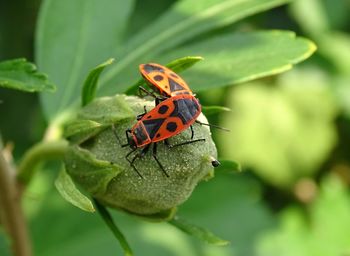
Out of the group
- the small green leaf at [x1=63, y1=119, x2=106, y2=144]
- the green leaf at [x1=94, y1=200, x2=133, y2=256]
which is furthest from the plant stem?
the green leaf at [x1=94, y1=200, x2=133, y2=256]

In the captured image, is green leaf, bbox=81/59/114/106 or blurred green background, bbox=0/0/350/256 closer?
green leaf, bbox=81/59/114/106

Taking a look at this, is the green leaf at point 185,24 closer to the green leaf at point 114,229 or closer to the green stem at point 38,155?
the green stem at point 38,155

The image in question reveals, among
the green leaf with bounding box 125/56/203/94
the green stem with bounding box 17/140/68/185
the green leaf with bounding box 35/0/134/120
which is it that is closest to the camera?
the green leaf with bounding box 125/56/203/94

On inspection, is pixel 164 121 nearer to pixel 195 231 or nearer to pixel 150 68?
pixel 150 68

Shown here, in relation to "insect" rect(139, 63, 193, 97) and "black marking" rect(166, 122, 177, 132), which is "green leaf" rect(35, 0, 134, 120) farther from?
"black marking" rect(166, 122, 177, 132)

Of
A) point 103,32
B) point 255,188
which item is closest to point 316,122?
point 255,188

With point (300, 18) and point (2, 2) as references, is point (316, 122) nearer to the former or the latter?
point (300, 18)

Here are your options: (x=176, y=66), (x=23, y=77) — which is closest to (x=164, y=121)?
(x=176, y=66)

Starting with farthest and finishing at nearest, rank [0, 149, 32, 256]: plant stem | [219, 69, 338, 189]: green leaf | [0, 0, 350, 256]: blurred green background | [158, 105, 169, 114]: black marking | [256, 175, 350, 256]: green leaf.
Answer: [219, 69, 338, 189]: green leaf → [256, 175, 350, 256]: green leaf → [0, 0, 350, 256]: blurred green background → [0, 149, 32, 256]: plant stem → [158, 105, 169, 114]: black marking
